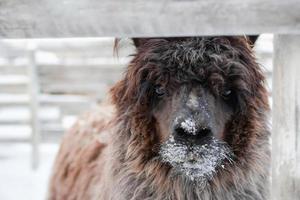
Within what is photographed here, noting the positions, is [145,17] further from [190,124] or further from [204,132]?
[204,132]

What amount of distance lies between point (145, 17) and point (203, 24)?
0.62 feet

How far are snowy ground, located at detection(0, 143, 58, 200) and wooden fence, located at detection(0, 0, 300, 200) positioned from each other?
6.08 m

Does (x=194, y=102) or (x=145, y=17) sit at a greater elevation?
(x=145, y=17)

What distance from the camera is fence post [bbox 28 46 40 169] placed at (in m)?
9.33

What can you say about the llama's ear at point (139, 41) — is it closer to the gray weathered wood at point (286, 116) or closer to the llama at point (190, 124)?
the llama at point (190, 124)

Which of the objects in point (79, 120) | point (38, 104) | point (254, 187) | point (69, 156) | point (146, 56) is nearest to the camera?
point (146, 56)

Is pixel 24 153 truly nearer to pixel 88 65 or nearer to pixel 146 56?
pixel 88 65

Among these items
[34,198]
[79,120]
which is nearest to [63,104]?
[34,198]

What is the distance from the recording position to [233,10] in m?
1.63

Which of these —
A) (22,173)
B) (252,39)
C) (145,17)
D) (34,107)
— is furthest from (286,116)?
(34,107)

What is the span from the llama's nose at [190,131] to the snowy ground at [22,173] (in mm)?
5222

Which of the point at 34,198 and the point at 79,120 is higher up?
the point at 79,120

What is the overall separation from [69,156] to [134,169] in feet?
5.82

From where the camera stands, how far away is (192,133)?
8.55ft
